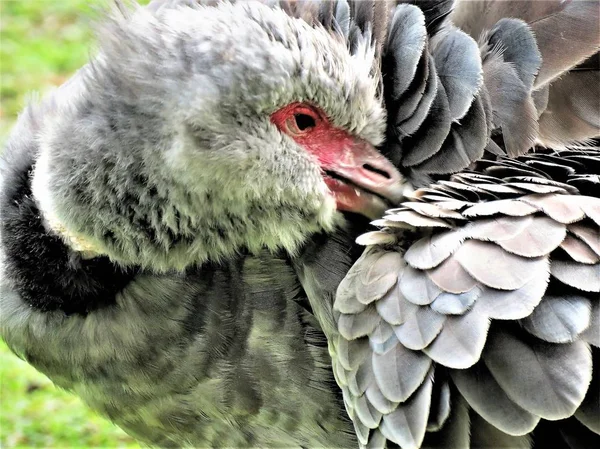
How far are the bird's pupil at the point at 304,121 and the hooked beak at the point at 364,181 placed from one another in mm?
98

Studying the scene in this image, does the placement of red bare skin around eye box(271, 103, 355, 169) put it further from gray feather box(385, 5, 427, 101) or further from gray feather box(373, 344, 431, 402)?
gray feather box(373, 344, 431, 402)

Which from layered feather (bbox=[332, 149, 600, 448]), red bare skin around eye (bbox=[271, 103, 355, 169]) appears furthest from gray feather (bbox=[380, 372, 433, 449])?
red bare skin around eye (bbox=[271, 103, 355, 169])

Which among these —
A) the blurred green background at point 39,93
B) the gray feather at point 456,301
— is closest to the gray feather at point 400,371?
the gray feather at point 456,301

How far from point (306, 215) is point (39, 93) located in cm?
133

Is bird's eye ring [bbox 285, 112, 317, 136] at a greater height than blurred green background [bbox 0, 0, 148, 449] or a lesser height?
greater

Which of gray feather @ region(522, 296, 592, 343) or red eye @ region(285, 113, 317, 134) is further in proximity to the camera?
red eye @ region(285, 113, 317, 134)

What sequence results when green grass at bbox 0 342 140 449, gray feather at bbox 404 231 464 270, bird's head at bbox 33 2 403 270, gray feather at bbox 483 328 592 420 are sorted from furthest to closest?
green grass at bbox 0 342 140 449, bird's head at bbox 33 2 403 270, gray feather at bbox 404 231 464 270, gray feather at bbox 483 328 592 420

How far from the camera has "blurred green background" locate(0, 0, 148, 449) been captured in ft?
12.3

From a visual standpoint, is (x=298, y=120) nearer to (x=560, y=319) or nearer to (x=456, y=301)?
(x=456, y=301)

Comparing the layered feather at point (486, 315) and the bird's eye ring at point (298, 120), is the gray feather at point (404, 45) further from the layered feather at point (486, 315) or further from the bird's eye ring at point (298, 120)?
the layered feather at point (486, 315)

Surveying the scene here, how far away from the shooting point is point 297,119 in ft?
7.57

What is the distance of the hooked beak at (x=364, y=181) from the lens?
2.28 metres

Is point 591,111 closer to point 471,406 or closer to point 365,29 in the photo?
point 365,29

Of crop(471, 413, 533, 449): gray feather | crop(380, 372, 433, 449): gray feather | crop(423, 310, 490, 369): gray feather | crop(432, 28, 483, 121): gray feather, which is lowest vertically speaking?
crop(471, 413, 533, 449): gray feather
